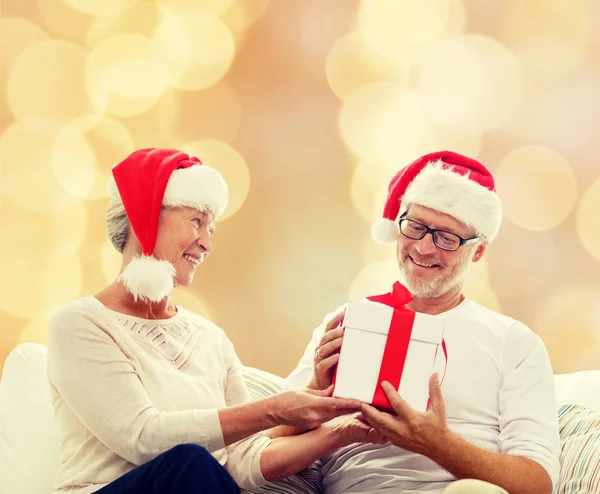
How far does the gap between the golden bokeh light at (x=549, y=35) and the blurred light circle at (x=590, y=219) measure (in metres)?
0.55

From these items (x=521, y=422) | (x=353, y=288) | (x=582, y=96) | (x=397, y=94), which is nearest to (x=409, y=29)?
(x=397, y=94)

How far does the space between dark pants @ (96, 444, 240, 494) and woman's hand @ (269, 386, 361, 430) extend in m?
0.21

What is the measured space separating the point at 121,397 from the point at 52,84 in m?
1.85

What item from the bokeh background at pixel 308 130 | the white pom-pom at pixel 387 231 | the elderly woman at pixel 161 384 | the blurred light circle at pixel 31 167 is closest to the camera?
the elderly woman at pixel 161 384

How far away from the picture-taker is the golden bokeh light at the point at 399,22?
10.1 feet

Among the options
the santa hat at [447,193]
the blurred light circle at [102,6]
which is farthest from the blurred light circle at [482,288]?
the blurred light circle at [102,6]

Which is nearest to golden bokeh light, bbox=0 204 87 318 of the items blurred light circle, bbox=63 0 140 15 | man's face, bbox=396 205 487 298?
blurred light circle, bbox=63 0 140 15

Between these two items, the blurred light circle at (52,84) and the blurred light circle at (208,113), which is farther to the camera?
the blurred light circle at (208,113)

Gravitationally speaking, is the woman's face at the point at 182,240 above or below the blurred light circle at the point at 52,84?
below

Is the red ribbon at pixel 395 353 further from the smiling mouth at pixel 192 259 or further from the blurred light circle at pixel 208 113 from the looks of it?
the blurred light circle at pixel 208 113

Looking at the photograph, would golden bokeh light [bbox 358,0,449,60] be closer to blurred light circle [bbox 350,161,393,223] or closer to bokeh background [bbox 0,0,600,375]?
bokeh background [bbox 0,0,600,375]

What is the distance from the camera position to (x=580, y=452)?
1.80m

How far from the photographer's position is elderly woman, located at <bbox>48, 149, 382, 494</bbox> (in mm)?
1479

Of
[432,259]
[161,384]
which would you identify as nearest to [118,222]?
[161,384]
